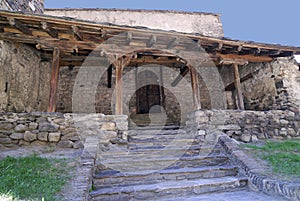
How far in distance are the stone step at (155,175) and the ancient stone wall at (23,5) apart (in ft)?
16.6

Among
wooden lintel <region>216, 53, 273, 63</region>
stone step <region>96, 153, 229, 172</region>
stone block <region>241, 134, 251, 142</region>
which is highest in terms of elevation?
wooden lintel <region>216, 53, 273, 63</region>

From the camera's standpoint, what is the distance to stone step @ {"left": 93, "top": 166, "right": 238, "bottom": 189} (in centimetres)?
288

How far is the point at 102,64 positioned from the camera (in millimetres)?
7176

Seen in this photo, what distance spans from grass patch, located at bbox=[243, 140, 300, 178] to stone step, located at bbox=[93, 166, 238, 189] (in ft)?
2.31

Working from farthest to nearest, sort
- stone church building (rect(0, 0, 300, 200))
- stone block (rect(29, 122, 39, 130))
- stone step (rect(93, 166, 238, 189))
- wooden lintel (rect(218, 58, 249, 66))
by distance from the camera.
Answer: wooden lintel (rect(218, 58, 249, 66)) → stone church building (rect(0, 0, 300, 200)) → stone block (rect(29, 122, 39, 130)) → stone step (rect(93, 166, 238, 189))

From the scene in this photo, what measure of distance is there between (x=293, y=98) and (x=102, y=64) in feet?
21.0

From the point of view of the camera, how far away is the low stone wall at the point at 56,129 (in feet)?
12.7

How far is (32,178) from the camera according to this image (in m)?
2.57

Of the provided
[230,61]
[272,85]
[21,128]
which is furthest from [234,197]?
[272,85]

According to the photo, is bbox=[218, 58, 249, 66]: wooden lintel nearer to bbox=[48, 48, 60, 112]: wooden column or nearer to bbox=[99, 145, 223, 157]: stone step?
bbox=[99, 145, 223, 157]: stone step

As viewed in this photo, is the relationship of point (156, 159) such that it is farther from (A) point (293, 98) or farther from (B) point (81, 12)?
(B) point (81, 12)

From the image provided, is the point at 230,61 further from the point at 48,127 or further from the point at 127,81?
the point at 48,127

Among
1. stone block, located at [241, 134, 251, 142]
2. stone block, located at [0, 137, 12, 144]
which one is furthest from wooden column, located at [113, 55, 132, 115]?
stone block, located at [241, 134, 251, 142]

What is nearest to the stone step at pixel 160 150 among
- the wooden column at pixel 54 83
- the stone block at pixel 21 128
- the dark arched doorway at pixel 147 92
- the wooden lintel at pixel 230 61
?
the stone block at pixel 21 128
